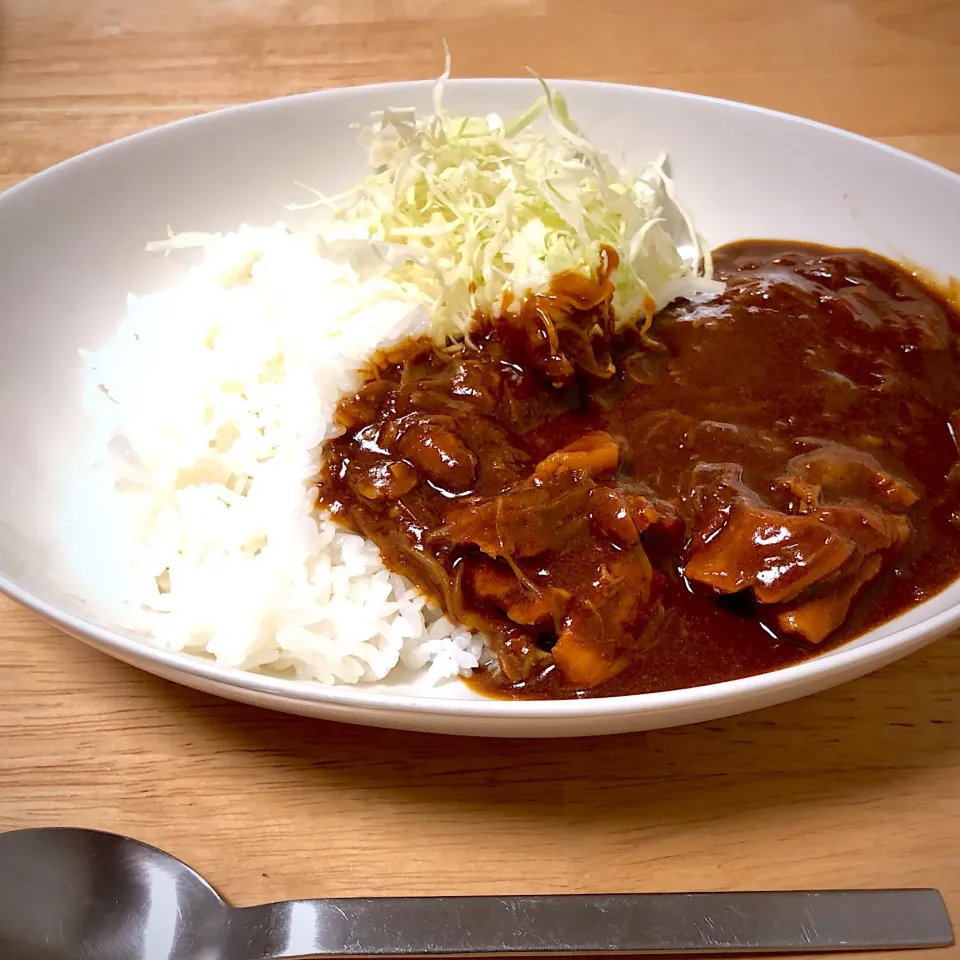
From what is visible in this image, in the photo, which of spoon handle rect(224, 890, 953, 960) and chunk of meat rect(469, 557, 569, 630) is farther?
chunk of meat rect(469, 557, 569, 630)

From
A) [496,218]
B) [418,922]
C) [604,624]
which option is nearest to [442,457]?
[604,624]

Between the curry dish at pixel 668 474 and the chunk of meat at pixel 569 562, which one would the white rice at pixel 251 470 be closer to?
the curry dish at pixel 668 474

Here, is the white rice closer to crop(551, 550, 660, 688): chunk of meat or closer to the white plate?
the white plate

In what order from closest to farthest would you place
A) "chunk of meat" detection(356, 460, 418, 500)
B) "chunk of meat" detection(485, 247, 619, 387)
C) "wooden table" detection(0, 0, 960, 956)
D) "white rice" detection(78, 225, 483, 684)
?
1. "wooden table" detection(0, 0, 960, 956)
2. "white rice" detection(78, 225, 483, 684)
3. "chunk of meat" detection(356, 460, 418, 500)
4. "chunk of meat" detection(485, 247, 619, 387)

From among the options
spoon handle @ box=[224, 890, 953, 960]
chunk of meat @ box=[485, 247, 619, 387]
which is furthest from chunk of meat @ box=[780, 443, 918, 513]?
spoon handle @ box=[224, 890, 953, 960]

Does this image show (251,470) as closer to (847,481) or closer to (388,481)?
(388,481)

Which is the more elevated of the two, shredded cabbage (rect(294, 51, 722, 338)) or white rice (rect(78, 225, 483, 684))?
shredded cabbage (rect(294, 51, 722, 338))

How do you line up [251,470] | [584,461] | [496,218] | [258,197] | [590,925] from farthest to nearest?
[258,197], [496,218], [251,470], [584,461], [590,925]

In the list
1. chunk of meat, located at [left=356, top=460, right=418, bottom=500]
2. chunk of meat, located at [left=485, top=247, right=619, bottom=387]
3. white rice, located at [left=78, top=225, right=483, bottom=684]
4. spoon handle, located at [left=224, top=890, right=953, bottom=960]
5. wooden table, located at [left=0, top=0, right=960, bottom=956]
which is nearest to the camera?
spoon handle, located at [left=224, top=890, right=953, bottom=960]
